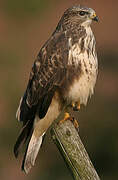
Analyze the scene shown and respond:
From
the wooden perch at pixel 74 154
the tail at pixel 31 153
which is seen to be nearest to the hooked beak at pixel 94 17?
the tail at pixel 31 153

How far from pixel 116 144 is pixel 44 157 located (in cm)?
143

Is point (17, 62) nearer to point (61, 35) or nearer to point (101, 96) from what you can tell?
point (101, 96)

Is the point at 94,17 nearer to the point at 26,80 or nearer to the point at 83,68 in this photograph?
the point at 83,68

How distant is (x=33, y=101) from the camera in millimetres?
5508

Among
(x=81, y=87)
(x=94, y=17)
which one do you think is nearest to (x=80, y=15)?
(x=94, y=17)

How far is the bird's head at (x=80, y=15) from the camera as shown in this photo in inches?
217

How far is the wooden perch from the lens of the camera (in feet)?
13.8

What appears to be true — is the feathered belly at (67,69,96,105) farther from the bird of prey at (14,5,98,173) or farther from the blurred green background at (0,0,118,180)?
the blurred green background at (0,0,118,180)

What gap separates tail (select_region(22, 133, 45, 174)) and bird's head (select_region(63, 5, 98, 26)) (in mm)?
1069

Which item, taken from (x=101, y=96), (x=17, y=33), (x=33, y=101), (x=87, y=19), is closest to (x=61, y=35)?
(x=87, y=19)

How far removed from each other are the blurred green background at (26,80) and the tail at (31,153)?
2.36 m

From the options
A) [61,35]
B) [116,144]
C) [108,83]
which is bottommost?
[108,83]

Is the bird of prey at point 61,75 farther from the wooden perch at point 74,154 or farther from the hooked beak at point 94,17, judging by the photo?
the wooden perch at point 74,154

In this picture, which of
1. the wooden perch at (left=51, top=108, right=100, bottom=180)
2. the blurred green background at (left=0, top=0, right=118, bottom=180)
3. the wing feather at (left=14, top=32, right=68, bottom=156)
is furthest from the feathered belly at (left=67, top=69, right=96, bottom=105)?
the blurred green background at (left=0, top=0, right=118, bottom=180)
